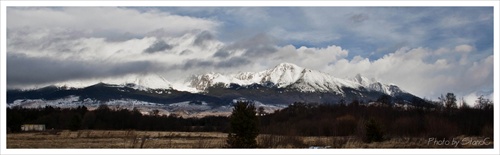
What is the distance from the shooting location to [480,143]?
2342cm

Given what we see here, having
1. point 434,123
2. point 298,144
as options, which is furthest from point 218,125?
point 298,144

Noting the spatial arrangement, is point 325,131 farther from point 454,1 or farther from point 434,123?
point 454,1

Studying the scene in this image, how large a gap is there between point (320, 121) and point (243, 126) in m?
28.3

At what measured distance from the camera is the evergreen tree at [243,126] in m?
21.5

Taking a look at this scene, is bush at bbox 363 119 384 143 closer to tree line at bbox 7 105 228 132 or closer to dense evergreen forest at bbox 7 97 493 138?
dense evergreen forest at bbox 7 97 493 138

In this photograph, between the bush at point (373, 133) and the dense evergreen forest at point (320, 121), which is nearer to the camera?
the bush at point (373, 133)

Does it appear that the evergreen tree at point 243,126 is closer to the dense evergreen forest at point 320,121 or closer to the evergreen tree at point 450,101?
the dense evergreen forest at point 320,121

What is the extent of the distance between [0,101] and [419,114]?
3378 centimetres

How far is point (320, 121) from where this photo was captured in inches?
1927

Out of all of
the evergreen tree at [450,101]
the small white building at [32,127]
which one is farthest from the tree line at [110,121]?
the evergreen tree at [450,101]

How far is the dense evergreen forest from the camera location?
113 feet

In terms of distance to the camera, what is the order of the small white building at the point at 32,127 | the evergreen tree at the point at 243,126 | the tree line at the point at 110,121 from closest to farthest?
1. the evergreen tree at the point at 243,126
2. the small white building at the point at 32,127
3. the tree line at the point at 110,121

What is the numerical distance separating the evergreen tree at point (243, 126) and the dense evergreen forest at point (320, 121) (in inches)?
285

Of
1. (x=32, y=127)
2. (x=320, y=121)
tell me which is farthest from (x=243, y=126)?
(x=32, y=127)
